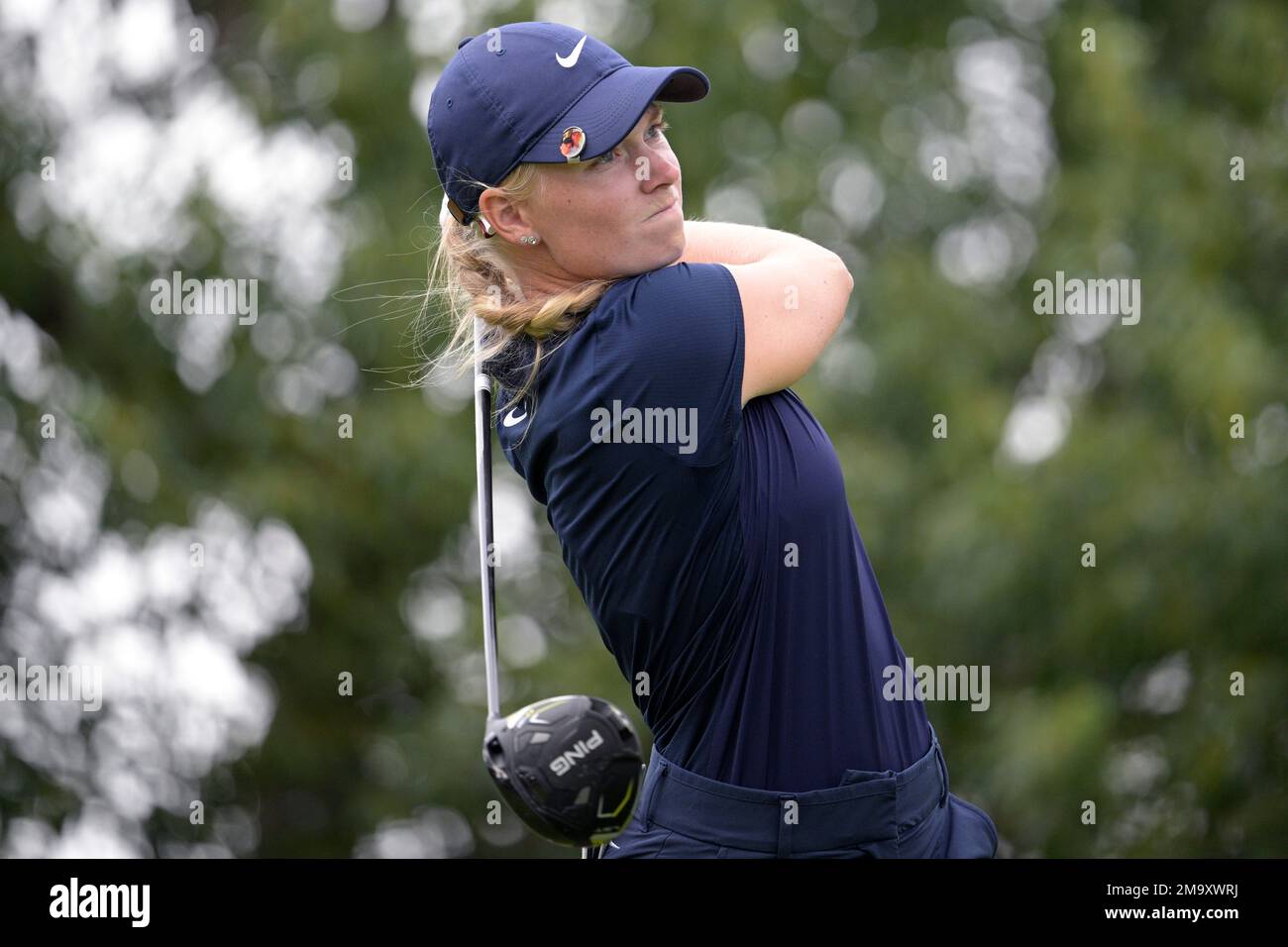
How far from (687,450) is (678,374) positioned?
11cm

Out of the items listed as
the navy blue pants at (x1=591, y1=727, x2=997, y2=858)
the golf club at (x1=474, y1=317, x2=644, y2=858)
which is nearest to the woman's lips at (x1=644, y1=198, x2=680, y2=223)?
the golf club at (x1=474, y1=317, x2=644, y2=858)

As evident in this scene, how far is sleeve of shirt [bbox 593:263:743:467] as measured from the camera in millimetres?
2615

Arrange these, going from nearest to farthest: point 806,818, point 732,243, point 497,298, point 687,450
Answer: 1. point 687,450
2. point 806,818
3. point 497,298
4. point 732,243

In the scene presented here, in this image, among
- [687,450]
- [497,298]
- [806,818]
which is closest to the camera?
[687,450]

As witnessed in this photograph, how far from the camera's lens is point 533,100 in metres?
2.71

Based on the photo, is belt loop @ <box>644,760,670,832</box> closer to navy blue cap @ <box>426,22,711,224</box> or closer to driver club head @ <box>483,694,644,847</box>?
driver club head @ <box>483,694,644,847</box>

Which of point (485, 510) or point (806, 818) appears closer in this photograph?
point (806, 818)

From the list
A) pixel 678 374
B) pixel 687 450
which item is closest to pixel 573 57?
pixel 678 374

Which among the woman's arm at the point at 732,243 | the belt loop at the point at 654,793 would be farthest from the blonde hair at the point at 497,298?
the belt loop at the point at 654,793

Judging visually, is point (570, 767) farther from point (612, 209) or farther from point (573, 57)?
point (573, 57)

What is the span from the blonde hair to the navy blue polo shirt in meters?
0.03

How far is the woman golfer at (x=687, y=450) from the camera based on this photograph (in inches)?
104

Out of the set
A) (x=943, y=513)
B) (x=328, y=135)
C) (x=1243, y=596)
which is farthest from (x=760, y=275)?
(x=328, y=135)

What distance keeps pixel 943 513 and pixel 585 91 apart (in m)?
5.94
